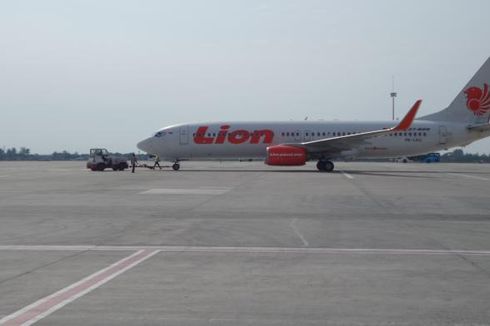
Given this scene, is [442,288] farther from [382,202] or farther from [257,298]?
[382,202]

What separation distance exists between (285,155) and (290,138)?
354 cm

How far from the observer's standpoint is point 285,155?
40.2 meters

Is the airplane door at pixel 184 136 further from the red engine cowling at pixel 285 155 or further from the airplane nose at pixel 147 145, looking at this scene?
the red engine cowling at pixel 285 155

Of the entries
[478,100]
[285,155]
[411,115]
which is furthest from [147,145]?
[478,100]

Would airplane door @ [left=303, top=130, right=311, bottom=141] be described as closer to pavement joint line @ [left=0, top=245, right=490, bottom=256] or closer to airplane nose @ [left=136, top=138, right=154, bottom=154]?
airplane nose @ [left=136, top=138, right=154, bottom=154]

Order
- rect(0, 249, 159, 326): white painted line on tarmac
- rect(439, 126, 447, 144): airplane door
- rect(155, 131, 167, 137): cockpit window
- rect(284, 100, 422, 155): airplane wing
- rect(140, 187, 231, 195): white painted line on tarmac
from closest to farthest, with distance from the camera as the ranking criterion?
rect(0, 249, 159, 326): white painted line on tarmac, rect(140, 187, 231, 195): white painted line on tarmac, rect(284, 100, 422, 155): airplane wing, rect(439, 126, 447, 144): airplane door, rect(155, 131, 167, 137): cockpit window

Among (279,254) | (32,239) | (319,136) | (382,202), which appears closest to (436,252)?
(279,254)

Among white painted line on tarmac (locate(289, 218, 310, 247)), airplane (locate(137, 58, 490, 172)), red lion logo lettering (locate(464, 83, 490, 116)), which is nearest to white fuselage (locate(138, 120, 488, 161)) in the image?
airplane (locate(137, 58, 490, 172))

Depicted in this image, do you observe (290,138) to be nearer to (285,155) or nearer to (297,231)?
(285,155)

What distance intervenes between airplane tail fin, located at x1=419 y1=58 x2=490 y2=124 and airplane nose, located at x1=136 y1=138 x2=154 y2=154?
2078 cm

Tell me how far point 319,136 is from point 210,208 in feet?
90.9

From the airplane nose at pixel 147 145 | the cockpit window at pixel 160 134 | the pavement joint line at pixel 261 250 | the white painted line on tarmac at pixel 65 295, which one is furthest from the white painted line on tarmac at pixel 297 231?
the airplane nose at pixel 147 145

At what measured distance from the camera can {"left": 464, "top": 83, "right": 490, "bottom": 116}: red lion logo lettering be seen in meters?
42.9

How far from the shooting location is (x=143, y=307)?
6.32 meters
